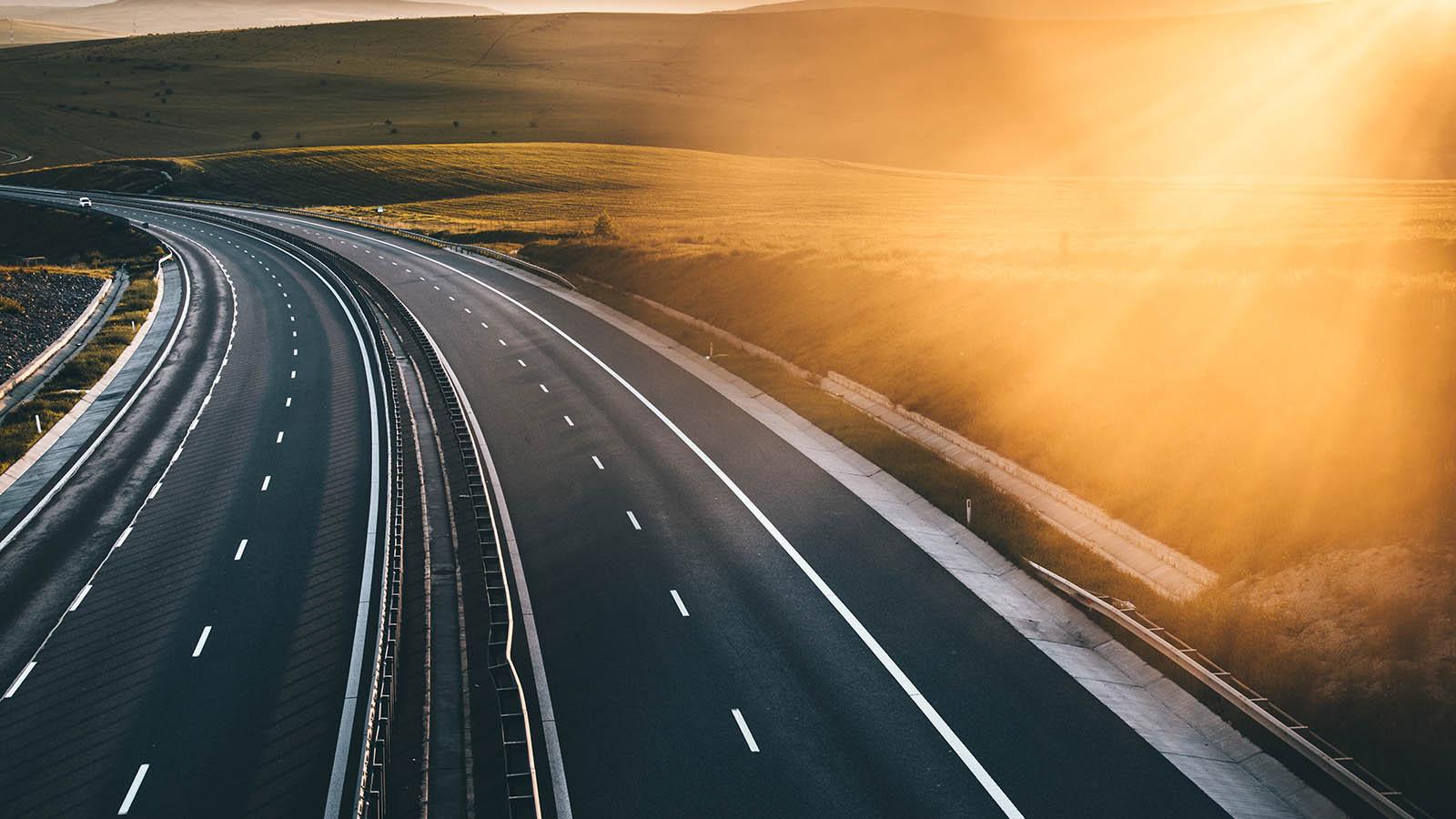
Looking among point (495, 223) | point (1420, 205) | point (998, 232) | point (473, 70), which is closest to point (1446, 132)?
point (1420, 205)

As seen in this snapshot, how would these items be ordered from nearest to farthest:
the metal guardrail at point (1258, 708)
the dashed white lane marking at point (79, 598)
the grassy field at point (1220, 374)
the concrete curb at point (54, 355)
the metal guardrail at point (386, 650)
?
1. the metal guardrail at point (1258, 708)
2. the metal guardrail at point (386, 650)
3. the grassy field at point (1220, 374)
4. the dashed white lane marking at point (79, 598)
5. the concrete curb at point (54, 355)

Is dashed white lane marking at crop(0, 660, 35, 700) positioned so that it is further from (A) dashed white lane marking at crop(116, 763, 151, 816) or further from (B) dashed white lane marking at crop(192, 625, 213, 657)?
(A) dashed white lane marking at crop(116, 763, 151, 816)

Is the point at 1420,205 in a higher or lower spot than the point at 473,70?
lower

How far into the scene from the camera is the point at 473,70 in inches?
6959

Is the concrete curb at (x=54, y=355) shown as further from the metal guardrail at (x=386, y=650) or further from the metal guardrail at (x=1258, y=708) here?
the metal guardrail at (x=1258, y=708)

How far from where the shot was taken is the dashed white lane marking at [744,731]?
49.7 feet

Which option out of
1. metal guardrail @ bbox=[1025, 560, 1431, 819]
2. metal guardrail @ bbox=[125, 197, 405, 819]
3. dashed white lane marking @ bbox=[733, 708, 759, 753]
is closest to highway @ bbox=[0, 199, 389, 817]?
metal guardrail @ bbox=[125, 197, 405, 819]

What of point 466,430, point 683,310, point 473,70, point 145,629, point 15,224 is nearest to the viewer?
point 145,629

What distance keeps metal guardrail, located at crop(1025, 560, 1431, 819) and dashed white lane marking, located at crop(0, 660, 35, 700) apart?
755 inches

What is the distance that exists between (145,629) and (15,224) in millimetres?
82905

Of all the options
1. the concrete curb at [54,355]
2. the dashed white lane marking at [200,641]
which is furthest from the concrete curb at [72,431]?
the dashed white lane marking at [200,641]

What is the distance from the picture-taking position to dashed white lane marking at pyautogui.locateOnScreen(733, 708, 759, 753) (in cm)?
1516

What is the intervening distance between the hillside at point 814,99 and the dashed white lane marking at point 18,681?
11892 cm

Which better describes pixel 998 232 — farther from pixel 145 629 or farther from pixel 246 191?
pixel 246 191
